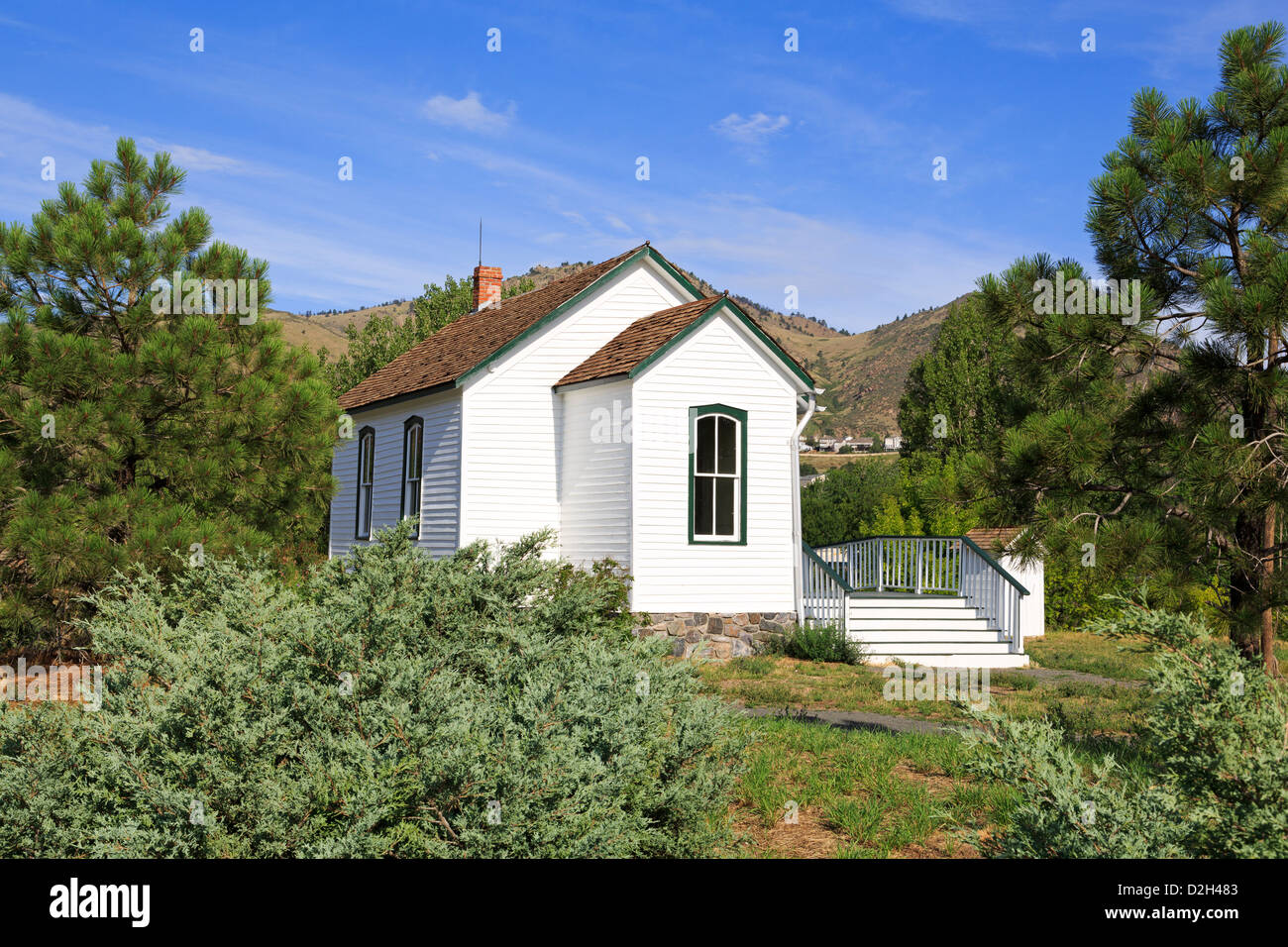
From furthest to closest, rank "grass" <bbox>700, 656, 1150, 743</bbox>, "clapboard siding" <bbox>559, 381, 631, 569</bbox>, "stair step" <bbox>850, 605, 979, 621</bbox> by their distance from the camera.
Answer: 1. "stair step" <bbox>850, 605, 979, 621</bbox>
2. "clapboard siding" <bbox>559, 381, 631, 569</bbox>
3. "grass" <bbox>700, 656, 1150, 743</bbox>

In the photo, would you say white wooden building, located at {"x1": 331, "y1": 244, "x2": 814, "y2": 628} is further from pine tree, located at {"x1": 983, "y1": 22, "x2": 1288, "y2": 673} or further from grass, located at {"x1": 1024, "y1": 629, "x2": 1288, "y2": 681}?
pine tree, located at {"x1": 983, "y1": 22, "x2": 1288, "y2": 673}

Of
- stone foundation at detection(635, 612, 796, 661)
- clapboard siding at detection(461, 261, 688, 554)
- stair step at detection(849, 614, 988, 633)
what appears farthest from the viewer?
stair step at detection(849, 614, 988, 633)

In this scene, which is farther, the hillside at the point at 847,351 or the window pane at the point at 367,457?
the hillside at the point at 847,351

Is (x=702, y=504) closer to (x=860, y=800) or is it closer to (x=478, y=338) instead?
(x=478, y=338)

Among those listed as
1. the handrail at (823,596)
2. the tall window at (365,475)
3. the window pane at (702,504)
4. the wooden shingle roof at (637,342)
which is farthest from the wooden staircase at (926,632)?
the tall window at (365,475)

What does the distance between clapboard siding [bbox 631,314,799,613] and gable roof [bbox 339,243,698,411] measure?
2.64 meters

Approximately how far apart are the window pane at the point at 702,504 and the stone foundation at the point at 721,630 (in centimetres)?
134

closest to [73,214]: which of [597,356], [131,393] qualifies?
[131,393]

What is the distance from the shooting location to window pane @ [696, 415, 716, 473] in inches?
597

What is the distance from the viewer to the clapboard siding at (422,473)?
16.1 meters

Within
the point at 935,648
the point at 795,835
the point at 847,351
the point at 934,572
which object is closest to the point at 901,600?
the point at 935,648

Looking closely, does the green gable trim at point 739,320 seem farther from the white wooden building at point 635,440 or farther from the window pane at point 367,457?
the window pane at point 367,457

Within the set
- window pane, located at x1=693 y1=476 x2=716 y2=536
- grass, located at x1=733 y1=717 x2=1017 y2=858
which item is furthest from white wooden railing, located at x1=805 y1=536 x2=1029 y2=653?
grass, located at x1=733 y1=717 x2=1017 y2=858

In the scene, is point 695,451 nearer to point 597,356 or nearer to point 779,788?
point 597,356
